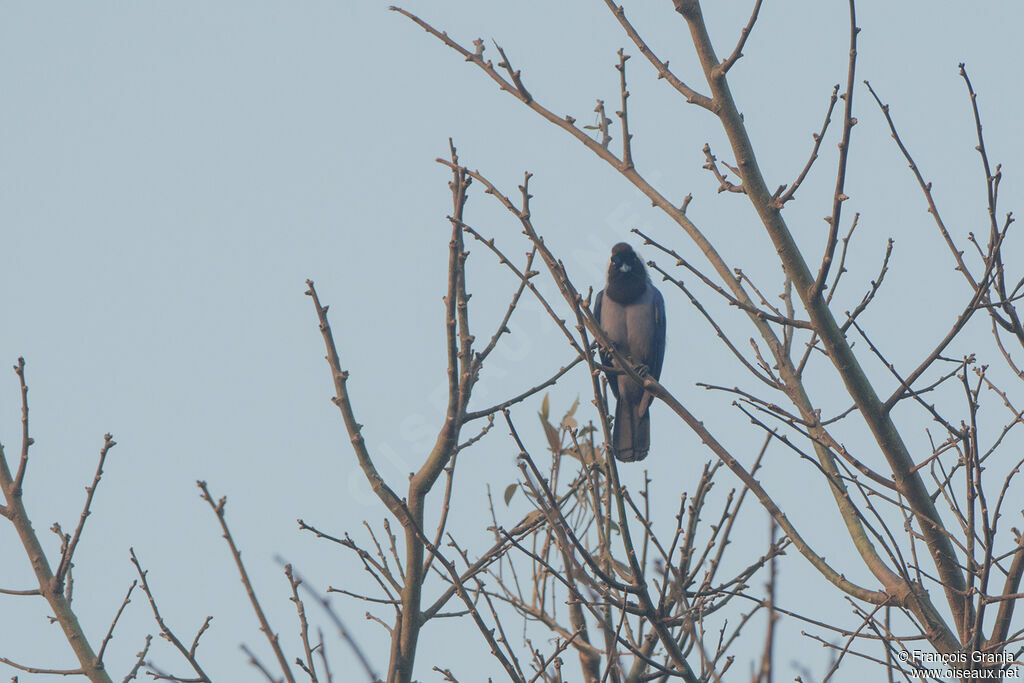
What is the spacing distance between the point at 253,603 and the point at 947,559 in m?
2.10

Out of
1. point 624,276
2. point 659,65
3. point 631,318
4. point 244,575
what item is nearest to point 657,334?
point 631,318

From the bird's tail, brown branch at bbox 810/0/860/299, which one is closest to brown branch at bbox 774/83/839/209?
brown branch at bbox 810/0/860/299

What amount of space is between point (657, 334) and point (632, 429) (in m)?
0.80

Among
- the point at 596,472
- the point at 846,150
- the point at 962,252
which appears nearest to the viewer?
the point at 846,150

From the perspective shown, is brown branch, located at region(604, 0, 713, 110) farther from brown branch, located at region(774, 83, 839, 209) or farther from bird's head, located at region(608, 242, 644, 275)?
bird's head, located at region(608, 242, 644, 275)

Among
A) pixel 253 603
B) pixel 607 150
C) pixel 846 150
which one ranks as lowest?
pixel 253 603

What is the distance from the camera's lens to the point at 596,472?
11.0ft

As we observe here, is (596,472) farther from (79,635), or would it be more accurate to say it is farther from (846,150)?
(79,635)

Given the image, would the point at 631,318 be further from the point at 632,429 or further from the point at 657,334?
the point at 632,429

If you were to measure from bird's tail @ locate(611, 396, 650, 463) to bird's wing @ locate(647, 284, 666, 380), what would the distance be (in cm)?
45

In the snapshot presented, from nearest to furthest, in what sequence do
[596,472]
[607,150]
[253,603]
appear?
[253,603]
[596,472]
[607,150]

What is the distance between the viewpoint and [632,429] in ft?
24.7

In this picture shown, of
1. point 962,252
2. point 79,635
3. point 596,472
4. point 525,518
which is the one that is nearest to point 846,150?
point 962,252

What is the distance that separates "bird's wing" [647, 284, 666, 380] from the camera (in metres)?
7.91
